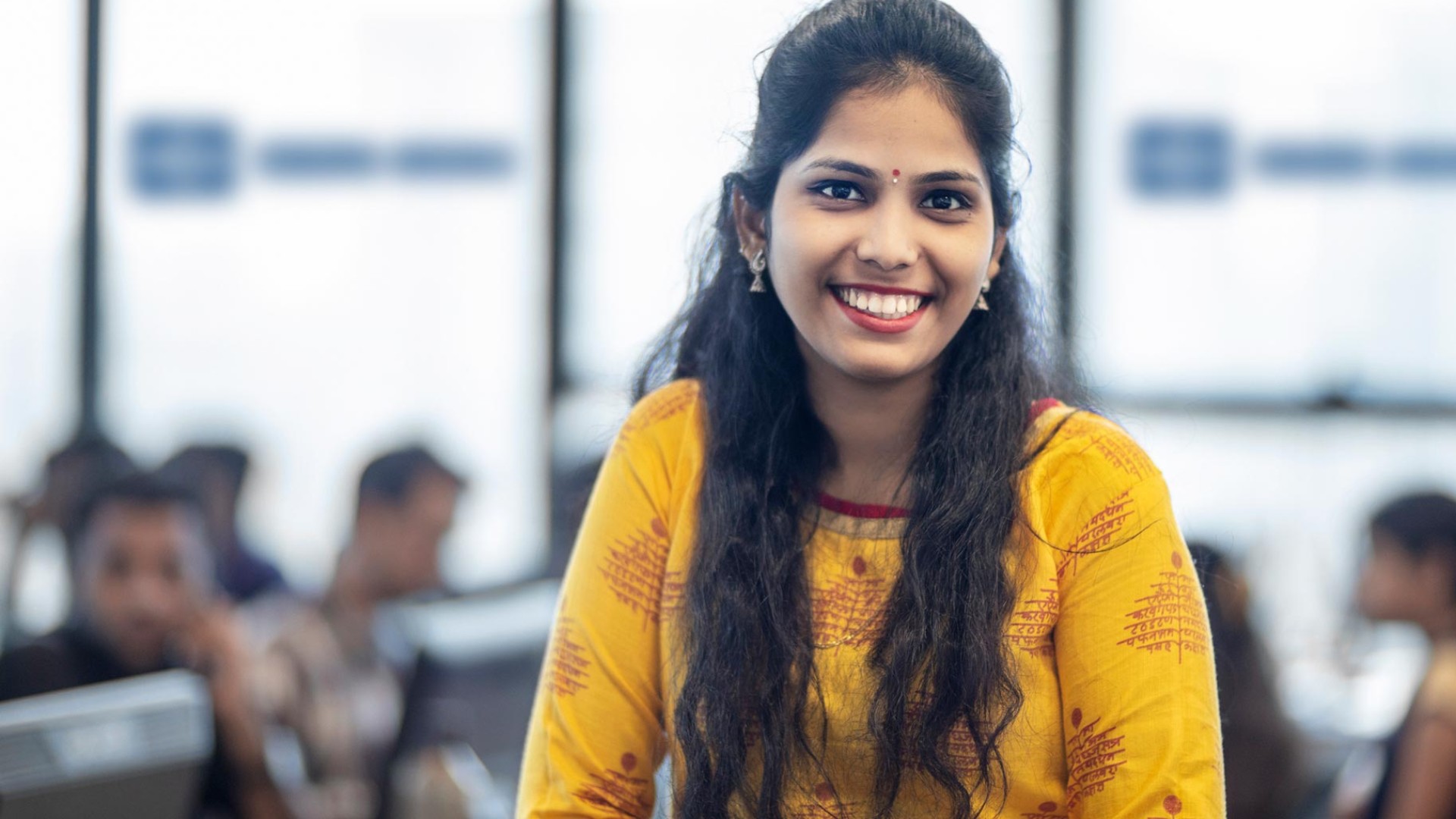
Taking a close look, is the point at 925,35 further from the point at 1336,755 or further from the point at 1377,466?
the point at 1377,466

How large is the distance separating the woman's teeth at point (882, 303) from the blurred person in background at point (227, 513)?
3497 mm

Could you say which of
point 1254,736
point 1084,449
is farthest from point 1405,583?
point 1084,449

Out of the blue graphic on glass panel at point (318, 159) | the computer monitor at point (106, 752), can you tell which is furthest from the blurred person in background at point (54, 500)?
the computer monitor at point (106, 752)

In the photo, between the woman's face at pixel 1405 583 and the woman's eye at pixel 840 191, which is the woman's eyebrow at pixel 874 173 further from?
the woman's face at pixel 1405 583

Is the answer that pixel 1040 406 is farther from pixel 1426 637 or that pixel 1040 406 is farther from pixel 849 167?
pixel 1426 637

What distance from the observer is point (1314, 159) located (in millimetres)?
5031

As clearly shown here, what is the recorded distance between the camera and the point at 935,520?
1347 millimetres

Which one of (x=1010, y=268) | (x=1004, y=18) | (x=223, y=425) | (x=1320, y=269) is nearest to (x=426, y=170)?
(x=223, y=425)

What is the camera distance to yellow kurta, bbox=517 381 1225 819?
4.11 feet

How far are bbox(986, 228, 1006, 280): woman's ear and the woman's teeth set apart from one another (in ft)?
0.37

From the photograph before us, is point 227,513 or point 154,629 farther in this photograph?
point 227,513

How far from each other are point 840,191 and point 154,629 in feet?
6.54

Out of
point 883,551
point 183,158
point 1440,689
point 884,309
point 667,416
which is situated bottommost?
point 1440,689

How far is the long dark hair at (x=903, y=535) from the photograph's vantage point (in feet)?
4.27
